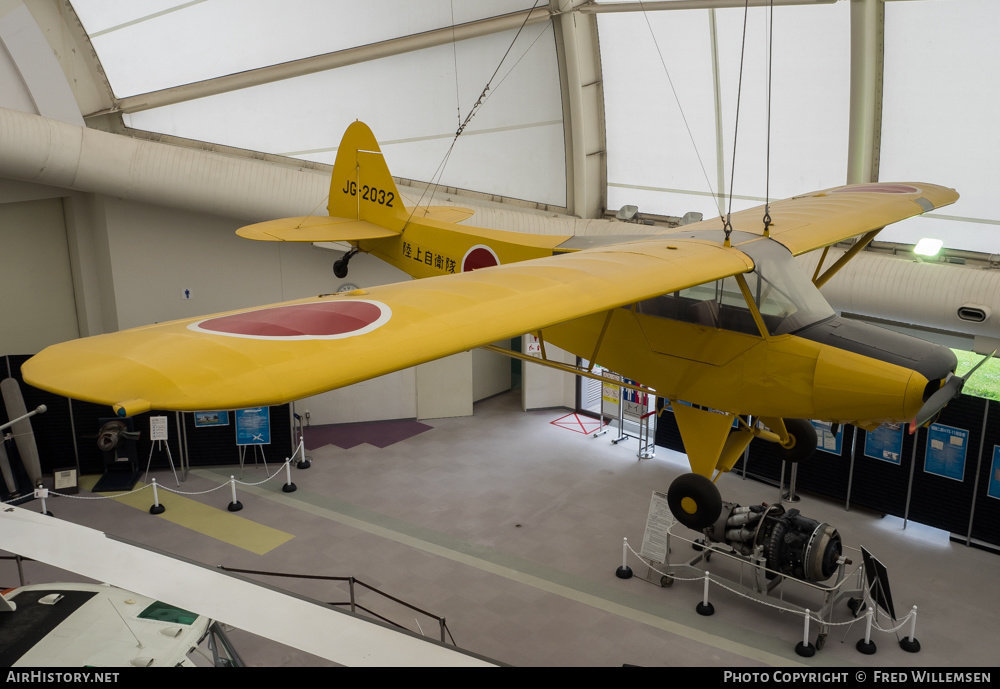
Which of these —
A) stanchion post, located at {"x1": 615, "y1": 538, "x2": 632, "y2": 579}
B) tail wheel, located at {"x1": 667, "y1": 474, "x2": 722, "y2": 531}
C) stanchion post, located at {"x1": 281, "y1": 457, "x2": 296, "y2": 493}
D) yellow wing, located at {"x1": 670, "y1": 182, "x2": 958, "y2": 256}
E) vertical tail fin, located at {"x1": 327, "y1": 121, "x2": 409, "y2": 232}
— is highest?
vertical tail fin, located at {"x1": 327, "y1": 121, "x2": 409, "y2": 232}

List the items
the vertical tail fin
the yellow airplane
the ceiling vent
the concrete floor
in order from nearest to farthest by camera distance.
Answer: the yellow airplane → the concrete floor → the ceiling vent → the vertical tail fin

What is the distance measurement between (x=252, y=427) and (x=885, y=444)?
10105 millimetres

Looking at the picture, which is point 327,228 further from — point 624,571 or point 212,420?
point 624,571

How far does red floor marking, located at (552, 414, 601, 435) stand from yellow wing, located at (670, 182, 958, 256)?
691 cm

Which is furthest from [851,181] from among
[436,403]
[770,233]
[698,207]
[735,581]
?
[436,403]

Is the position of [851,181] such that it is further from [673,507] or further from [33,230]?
[33,230]

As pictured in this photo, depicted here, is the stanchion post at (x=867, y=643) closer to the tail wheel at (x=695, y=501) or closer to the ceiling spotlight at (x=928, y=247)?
the tail wheel at (x=695, y=501)

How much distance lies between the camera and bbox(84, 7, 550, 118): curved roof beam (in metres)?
13.2

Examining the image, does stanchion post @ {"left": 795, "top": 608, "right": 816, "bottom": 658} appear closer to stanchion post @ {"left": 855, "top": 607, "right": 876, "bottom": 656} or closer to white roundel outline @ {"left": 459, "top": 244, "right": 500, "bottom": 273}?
stanchion post @ {"left": 855, "top": 607, "right": 876, "bottom": 656}

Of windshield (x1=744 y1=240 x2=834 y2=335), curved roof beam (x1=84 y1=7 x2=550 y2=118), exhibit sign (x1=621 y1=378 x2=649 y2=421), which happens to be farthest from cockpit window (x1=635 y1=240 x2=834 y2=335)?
curved roof beam (x1=84 y1=7 x2=550 y2=118)

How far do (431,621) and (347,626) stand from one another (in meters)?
4.29

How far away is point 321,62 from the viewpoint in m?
13.4

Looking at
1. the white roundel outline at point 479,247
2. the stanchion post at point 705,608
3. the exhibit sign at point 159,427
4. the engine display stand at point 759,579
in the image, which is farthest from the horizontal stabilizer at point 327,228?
the stanchion post at point 705,608

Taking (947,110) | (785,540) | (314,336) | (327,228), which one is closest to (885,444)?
(785,540)
